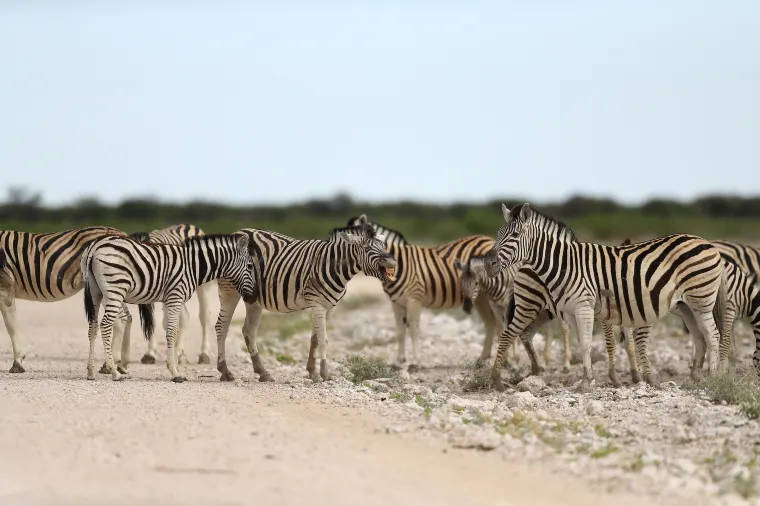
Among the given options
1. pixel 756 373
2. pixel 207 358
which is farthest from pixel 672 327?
pixel 207 358

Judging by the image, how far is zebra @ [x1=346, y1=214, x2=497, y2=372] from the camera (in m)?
14.9

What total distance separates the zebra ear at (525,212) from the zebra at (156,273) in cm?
298

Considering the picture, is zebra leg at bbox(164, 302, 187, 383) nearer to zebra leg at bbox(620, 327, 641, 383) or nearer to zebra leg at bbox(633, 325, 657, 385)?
zebra leg at bbox(620, 327, 641, 383)

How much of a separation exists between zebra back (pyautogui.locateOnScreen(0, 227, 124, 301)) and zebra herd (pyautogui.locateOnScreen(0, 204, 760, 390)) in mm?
12

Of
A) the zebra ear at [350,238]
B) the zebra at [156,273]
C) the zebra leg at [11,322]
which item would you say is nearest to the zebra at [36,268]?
the zebra leg at [11,322]

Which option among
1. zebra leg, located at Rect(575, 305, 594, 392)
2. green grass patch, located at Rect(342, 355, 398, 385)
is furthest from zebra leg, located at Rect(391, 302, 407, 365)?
zebra leg, located at Rect(575, 305, 594, 392)

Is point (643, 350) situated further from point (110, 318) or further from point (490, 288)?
point (110, 318)

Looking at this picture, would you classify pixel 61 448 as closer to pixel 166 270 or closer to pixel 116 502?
pixel 116 502

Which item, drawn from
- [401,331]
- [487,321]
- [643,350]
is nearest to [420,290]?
[401,331]

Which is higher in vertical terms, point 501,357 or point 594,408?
point 501,357

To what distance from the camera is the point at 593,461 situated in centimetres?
819

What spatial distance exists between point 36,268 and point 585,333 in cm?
628

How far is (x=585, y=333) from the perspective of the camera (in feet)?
38.1

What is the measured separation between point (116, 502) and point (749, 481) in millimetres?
4210
